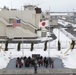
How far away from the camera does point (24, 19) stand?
153 feet

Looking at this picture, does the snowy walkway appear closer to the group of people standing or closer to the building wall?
the group of people standing

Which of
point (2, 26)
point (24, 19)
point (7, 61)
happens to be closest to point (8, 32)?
point (2, 26)

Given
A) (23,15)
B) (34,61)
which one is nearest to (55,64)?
(34,61)

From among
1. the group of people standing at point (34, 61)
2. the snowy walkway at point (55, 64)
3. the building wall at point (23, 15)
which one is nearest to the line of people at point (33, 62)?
the group of people standing at point (34, 61)

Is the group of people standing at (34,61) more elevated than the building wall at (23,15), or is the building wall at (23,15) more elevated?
the building wall at (23,15)

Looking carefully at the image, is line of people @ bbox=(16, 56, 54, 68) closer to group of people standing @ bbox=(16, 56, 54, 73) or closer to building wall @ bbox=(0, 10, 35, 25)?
group of people standing @ bbox=(16, 56, 54, 73)

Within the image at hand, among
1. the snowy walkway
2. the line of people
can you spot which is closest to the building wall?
the snowy walkway

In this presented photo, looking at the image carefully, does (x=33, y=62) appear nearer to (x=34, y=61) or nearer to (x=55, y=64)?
(x=34, y=61)

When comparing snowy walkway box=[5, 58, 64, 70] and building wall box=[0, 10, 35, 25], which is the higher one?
building wall box=[0, 10, 35, 25]

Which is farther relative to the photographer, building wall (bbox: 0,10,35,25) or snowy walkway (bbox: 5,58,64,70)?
building wall (bbox: 0,10,35,25)

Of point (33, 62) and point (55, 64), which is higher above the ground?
A: point (33, 62)

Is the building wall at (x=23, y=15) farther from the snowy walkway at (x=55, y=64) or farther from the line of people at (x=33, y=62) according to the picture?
the line of people at (x=33, y=62)

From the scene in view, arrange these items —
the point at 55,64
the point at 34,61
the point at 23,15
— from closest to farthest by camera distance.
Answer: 1. the point at 34,61
2. the point at 55,64
3. the point at 23,15

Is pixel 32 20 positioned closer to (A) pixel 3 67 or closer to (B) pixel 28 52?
(B) pixel 28 52
